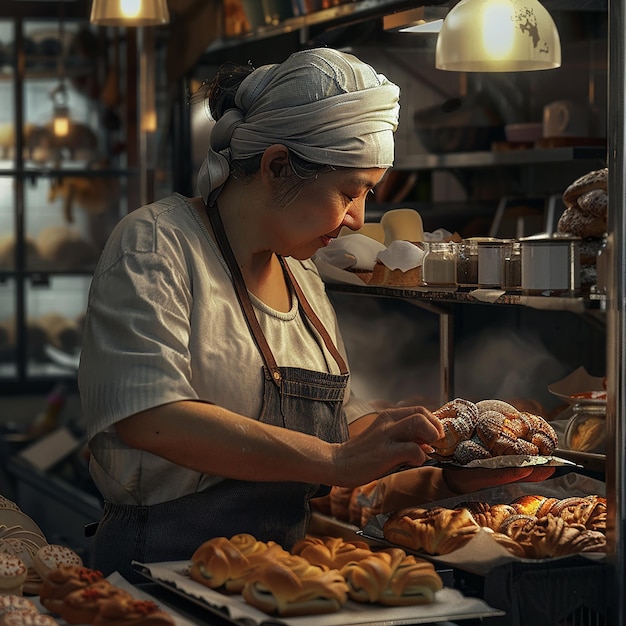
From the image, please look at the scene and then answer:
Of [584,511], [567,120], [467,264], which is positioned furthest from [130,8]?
[584,511]

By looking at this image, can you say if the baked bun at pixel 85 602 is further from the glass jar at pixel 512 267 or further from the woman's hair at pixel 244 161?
the glass jar at pixel 512 267

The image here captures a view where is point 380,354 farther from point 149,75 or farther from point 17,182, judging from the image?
point 17,182

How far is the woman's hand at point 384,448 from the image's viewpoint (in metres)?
1.82

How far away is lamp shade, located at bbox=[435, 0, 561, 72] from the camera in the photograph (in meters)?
2.20

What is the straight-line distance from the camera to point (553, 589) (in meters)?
1.77

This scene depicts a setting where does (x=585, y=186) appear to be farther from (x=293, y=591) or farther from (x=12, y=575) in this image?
(x=12, y=575)

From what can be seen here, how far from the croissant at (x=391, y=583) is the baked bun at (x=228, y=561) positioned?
12 cm

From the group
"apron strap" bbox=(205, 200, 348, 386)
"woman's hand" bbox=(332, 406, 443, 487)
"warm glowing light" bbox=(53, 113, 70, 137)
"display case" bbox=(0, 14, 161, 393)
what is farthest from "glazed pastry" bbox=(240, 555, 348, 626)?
"warm glowing light" bbox=(53, 113, 70, 137)

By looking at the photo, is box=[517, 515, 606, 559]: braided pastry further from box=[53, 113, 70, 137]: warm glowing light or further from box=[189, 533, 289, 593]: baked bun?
box=[53, 113, 70, 137]: warm glowing light

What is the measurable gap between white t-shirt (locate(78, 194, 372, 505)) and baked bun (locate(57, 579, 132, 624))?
292 millimetres

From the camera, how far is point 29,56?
16.5 ft

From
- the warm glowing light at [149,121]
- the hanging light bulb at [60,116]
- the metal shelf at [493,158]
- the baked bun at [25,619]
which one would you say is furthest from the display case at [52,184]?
the baked bun at [25,619]

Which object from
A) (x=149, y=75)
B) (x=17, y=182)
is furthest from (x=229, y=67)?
(x=17, y=182)

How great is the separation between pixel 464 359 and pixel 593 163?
0.58 meters
